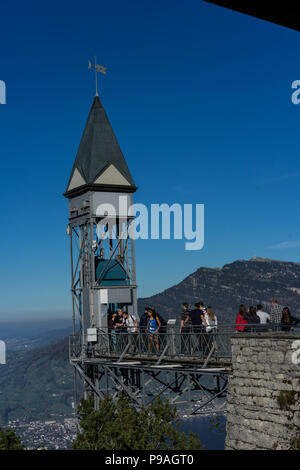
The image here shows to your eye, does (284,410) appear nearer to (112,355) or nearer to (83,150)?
(112,355)

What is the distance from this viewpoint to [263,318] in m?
16.5

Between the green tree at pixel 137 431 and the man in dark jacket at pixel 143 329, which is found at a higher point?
the man in dark jacket at pixel 143 329

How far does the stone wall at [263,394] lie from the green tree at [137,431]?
3.81ft

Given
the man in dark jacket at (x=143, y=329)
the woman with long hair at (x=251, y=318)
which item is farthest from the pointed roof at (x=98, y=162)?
the woman with long hair at (x=251, y=318)

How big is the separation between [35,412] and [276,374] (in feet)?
540

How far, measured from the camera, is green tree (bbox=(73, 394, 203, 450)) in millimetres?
11641

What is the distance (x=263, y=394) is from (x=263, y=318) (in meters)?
4.86

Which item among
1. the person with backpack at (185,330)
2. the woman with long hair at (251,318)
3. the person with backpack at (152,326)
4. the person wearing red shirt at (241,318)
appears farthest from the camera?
the person with backpack at (152,326)

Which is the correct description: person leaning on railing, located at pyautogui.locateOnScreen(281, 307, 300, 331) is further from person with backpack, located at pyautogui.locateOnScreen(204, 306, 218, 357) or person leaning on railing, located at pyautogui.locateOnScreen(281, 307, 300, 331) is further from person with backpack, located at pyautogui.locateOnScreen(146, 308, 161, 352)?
person with backpack, located at pyautogui.locateOnScreen(146, 308, 161, 352)

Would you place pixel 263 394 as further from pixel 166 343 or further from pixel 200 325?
pixel 166 343

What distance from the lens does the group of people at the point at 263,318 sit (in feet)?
50.8

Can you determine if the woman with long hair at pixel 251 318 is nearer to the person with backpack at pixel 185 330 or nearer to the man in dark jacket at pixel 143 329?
the person with backpack at pixel 185 330

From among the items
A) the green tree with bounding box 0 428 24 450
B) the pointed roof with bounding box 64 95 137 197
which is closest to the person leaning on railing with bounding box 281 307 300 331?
the green tree with bounding box 0 428 24 450

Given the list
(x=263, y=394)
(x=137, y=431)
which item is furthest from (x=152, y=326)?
(x=263, y=394)
